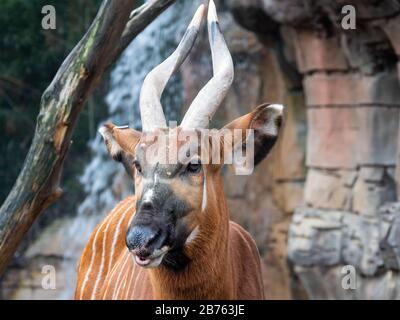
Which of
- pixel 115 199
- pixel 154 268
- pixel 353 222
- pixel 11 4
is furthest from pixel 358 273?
pixel 154 268

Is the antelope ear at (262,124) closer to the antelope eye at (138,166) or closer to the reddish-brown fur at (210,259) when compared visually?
the reddish-brown fur at (210,259)

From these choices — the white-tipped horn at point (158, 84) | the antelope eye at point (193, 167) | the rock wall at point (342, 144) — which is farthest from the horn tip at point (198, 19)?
the rock wall at point (342, 144)

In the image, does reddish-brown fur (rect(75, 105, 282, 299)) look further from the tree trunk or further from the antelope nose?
the tree trunk

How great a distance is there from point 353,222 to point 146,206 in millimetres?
5480

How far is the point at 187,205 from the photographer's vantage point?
10.6ft

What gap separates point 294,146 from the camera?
9438mm

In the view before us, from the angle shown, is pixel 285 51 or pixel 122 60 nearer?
pixel 285 51

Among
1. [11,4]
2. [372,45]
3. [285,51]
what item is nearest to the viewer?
[372,45]

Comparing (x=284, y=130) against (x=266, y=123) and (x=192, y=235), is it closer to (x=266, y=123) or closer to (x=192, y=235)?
(x=266, y=123)

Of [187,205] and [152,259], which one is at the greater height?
[187,205]

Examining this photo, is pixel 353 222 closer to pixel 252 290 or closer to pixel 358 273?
pixel 358 273

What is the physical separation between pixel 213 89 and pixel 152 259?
73cm

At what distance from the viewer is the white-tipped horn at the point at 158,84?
3.47 m

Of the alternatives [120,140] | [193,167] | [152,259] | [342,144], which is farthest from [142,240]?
[342,144]
